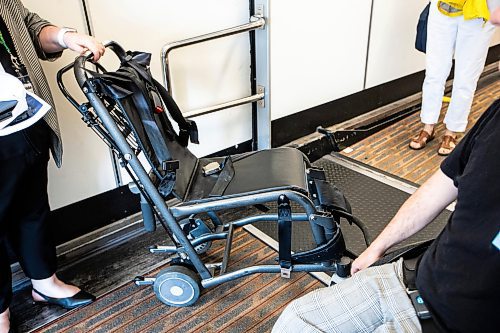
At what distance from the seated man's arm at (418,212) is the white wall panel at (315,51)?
1.58m

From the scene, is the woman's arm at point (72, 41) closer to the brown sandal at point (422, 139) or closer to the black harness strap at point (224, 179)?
the black harness strap at point (224, 179)

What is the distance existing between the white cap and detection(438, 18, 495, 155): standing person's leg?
2.27 m

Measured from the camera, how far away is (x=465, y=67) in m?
2.71

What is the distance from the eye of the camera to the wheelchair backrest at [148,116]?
59.2 inches

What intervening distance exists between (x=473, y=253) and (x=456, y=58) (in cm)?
213

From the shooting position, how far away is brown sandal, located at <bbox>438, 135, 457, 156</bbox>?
294cm

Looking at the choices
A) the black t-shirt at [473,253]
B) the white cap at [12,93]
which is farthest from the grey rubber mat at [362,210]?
the white cap at [12,93]

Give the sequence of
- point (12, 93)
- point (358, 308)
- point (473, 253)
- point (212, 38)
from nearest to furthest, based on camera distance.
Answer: point (473, 253) < point (358, 308) < point (12, 93) < point (212, 38)

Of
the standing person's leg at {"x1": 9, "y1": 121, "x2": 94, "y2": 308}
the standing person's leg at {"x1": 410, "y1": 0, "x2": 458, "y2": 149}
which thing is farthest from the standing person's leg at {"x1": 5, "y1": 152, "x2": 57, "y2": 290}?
the standing person's leg at {"x1": 410, "y1": 0, "x2": 458, "y2": 149}

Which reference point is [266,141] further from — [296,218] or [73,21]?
[73,21]

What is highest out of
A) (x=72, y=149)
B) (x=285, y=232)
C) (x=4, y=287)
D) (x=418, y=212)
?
(x=418, y=212)

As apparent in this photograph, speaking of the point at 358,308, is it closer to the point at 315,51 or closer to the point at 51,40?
the point at 51,40

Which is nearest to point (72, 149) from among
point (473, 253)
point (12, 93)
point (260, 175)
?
point (12, 93)

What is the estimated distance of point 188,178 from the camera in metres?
1.81
